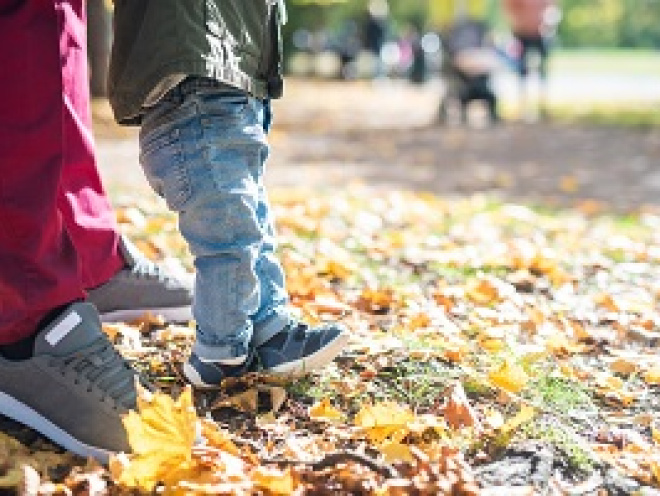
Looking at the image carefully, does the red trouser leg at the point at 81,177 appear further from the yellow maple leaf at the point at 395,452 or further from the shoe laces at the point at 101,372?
the yellow maple leaf at the point at 395,452

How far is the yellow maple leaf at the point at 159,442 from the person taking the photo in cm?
220

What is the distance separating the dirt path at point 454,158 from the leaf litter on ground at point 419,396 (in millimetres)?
3150

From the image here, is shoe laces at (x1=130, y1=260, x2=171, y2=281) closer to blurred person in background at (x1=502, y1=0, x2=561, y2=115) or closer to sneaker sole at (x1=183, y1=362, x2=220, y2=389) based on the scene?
sneaker sole at (x1=183, y1=362, x2=220, y2=389)

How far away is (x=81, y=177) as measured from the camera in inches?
113

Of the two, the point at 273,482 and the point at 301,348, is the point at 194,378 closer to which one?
the point at 301,348

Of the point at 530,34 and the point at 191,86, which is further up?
the point at 191,86

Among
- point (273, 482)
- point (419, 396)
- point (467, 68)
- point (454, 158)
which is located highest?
point (273, 482)

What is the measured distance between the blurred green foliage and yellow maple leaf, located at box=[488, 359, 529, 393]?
27.9 metres

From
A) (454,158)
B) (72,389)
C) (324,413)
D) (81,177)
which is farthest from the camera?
(454,158)

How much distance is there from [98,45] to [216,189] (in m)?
10.4

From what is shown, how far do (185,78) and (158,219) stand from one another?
9.21 feet

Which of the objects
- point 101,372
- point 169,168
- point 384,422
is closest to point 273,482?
point 384,422

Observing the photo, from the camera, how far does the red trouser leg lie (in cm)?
248

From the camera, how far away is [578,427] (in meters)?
2.69
